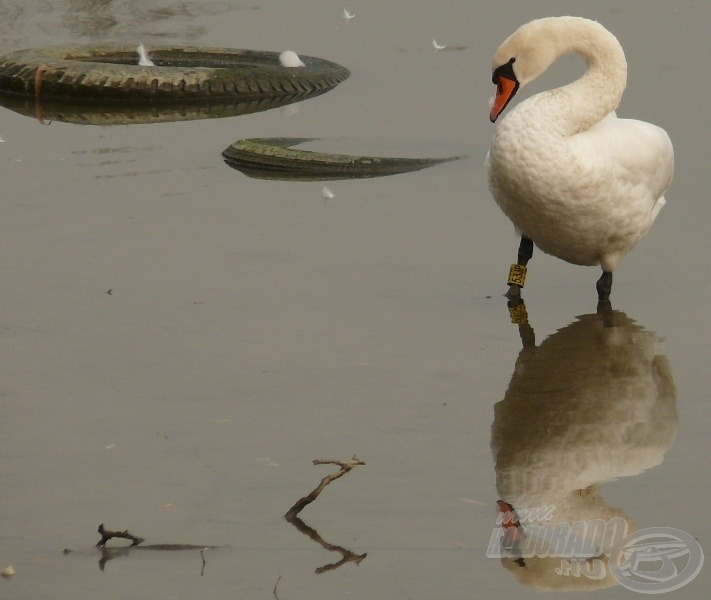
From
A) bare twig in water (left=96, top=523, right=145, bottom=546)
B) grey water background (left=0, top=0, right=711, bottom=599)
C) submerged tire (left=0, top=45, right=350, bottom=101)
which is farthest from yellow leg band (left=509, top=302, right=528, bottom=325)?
submerged tire (left=0, top=45, right=350, bottom=101)

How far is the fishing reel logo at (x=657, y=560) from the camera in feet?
15.5

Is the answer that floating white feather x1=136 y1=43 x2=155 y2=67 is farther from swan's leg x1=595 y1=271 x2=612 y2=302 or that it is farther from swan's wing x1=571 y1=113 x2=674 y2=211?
swan's leg x1=595 y1=271 x2=612 y2=302

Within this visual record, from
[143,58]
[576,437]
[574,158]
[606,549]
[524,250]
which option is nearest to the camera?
[606,549]

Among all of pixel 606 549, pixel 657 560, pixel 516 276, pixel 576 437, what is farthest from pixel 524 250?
pixel 657 560

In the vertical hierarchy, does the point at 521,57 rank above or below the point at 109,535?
above

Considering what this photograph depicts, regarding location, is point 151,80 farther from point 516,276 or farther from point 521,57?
point 516,276

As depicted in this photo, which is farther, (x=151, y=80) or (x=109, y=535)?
(x=151, y=80)

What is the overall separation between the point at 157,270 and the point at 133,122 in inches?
175

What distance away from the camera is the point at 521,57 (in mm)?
7816

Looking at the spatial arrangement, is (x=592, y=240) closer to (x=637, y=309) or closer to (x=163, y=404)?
(x=637, y=309)

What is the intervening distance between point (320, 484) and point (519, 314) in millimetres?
2943

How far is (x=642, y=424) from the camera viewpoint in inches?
239

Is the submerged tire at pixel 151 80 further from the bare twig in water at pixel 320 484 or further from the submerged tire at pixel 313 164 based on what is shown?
the bare twig in water at pixel 320 484

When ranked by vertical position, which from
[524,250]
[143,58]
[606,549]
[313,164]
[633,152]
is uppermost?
[633,152]
